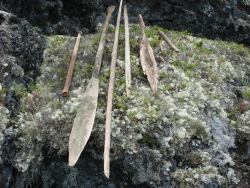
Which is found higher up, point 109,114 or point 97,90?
point 97,90

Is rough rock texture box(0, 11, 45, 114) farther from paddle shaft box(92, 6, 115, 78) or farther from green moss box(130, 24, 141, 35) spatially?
green moss box(130, 24, 141, 35)

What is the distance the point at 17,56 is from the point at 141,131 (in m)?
2.53

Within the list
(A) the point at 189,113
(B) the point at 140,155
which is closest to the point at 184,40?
(A) the point at 189,113

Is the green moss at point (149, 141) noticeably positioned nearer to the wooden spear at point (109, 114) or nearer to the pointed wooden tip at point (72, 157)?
the wooden spear at point (109, 114)

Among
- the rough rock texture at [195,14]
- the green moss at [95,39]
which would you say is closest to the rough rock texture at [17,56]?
the green moss at [95,39]

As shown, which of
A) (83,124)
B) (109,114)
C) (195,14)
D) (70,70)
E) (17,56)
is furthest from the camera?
(195,14)

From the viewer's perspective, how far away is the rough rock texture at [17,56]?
6.18 metres

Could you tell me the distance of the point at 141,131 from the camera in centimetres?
583

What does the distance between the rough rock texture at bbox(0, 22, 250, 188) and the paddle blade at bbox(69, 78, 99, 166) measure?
0.12 m

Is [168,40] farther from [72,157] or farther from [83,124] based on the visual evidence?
[72,157]

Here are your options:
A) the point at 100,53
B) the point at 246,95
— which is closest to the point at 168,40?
the point at 100,53

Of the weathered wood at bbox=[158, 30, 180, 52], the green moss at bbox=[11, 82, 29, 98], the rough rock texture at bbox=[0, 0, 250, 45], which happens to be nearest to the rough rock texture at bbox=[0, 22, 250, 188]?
the green moss at bbox=[11, 82, 29, 98]

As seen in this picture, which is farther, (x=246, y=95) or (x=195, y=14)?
(x=195, y=14)

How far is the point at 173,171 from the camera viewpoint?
18.6ft
